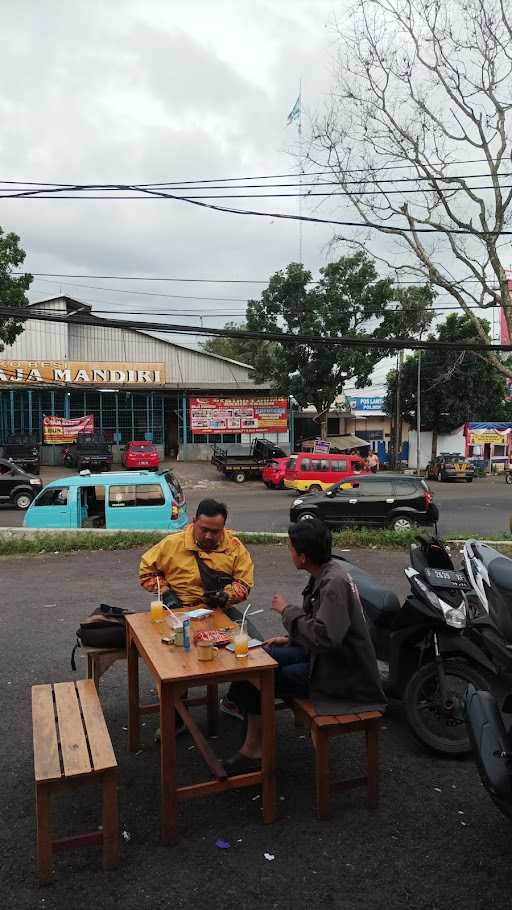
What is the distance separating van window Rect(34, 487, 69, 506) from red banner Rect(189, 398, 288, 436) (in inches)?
951

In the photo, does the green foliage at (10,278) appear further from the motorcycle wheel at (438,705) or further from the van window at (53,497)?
the motorcycle wheel at (438,705)

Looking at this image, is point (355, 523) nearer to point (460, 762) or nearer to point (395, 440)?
point (460, 762)

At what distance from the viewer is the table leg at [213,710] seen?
4.39 metres

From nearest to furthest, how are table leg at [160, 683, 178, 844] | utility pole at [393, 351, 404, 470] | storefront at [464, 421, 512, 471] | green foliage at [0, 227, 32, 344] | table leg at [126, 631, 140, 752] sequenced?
table leg at [160, 683, 178, 844] → table leg at [126, 631, 140, 752] → green foliage at [0, 227, 32, 344] → utility pole at [393, 351, 404, 470] → storefront at [464, 421, 512, 471]

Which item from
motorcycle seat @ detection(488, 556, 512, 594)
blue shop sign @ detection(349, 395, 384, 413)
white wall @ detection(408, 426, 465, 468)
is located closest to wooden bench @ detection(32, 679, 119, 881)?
motorcycle seat @ detection(488, 556, 512, 594)

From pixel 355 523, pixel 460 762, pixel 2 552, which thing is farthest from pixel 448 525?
pixel 460 762

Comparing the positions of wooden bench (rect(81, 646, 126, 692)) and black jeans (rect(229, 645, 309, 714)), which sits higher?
black jeans (rect(229, 645, 309, 714))

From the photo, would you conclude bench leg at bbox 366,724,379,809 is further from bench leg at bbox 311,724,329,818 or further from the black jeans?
the black jeans

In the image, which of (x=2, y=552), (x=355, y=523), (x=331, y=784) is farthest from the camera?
(x=355, y=523)

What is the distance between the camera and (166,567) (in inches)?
184

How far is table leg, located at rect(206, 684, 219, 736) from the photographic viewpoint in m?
4.39

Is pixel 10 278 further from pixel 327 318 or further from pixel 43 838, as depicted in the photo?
pixel 43 838

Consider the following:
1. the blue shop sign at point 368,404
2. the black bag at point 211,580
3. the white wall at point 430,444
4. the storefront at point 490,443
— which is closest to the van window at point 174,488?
the black bag at point 211,580

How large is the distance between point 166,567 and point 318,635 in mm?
1513
